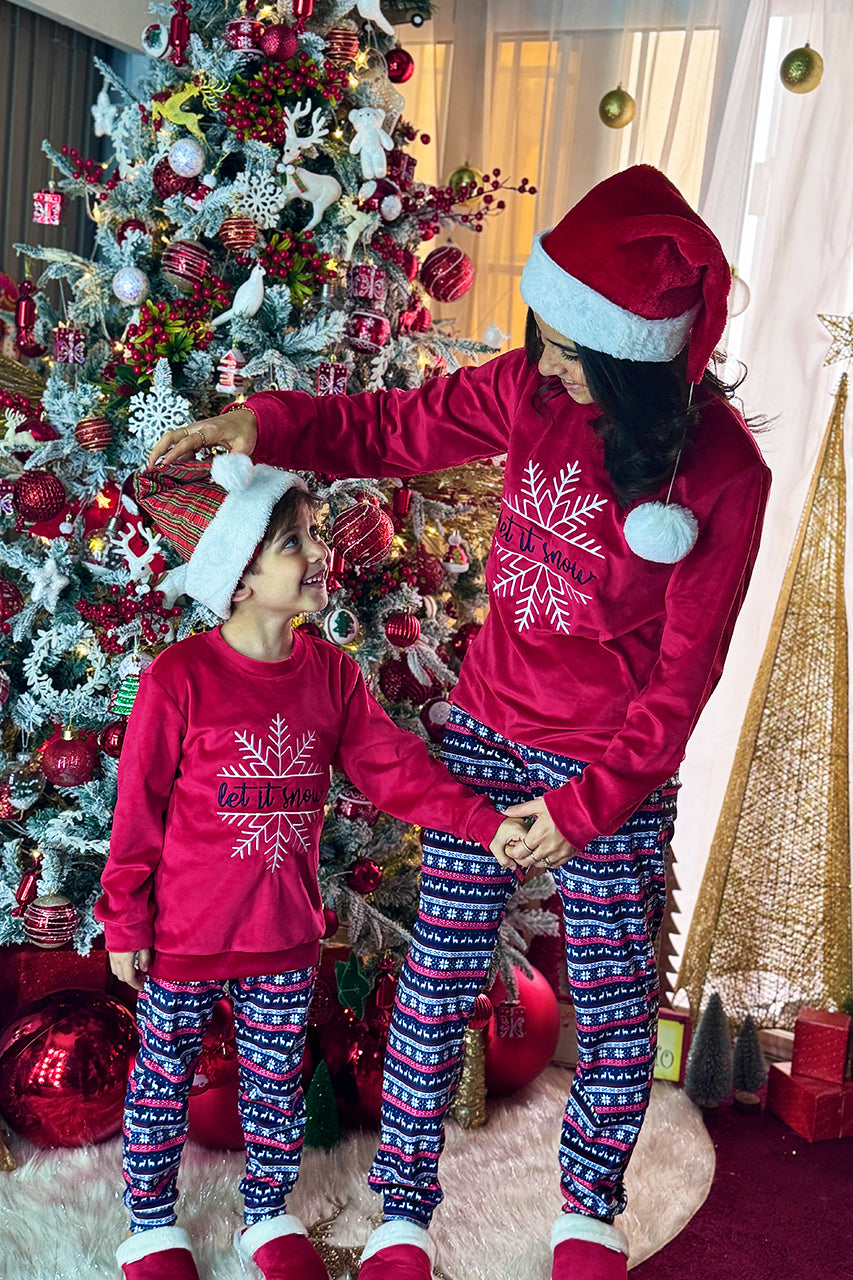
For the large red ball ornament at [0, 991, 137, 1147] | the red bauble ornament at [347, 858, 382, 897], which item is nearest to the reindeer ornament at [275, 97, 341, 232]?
the red bauble ornament at [347, 858, 382, 897]

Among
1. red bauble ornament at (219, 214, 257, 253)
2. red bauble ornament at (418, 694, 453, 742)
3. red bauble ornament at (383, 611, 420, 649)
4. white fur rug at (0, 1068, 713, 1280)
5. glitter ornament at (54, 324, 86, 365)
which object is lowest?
white fur rug at (0, 1068, 713, 1280)

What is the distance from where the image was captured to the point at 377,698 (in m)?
2.24

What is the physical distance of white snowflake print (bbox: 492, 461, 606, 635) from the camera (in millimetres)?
1572

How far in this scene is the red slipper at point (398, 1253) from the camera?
64.7 inches

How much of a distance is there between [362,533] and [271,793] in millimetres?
548

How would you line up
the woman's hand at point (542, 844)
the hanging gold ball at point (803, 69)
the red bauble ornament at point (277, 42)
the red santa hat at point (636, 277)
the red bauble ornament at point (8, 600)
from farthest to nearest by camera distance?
1. the hanging gold ball at point (803, 69)
2. the red bauble ornament at point (8, 600)
3. the red bauble ornament at point (277, 42)
4. the woman's hand at point (542, 844)
5. the red santa hat at point (636, 277)

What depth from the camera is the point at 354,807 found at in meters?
2.15

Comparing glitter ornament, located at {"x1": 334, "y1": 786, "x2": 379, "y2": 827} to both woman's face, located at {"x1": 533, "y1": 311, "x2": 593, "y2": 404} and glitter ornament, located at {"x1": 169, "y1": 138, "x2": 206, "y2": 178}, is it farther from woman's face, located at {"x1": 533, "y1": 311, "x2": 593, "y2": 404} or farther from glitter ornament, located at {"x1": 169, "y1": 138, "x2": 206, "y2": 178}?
glitter ornament, located at {"x1": 169, "y1": 138, "x2": 206, "y2": 178}

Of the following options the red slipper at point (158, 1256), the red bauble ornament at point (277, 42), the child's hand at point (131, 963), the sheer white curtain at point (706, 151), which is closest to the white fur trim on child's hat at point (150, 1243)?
the red slipper at point (158, 1256)

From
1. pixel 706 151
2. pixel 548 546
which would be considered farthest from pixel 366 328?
pixel 706 151

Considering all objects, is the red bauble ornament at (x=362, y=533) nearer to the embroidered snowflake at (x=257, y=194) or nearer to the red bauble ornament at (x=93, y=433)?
the red bauble ornament at (x=93, y=433)

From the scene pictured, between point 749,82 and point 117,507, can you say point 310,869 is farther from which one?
point 749,82

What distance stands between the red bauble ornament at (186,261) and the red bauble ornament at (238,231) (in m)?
0.05

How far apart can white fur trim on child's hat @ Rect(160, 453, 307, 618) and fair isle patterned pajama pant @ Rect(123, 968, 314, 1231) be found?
54 cm
